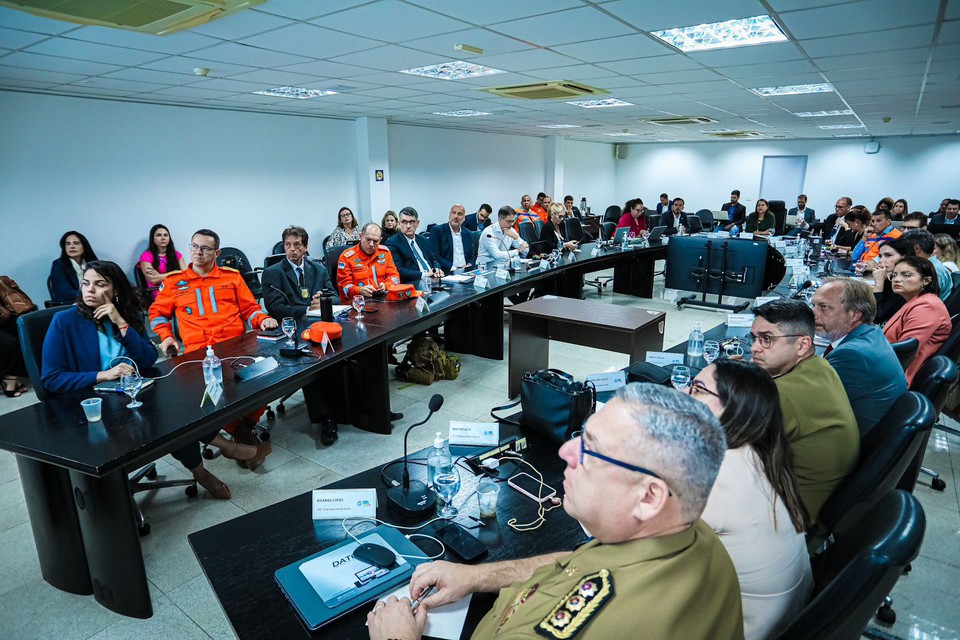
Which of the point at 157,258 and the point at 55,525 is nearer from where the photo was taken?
the point at 55,525

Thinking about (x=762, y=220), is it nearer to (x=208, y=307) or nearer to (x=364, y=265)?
(x=364, y=265)

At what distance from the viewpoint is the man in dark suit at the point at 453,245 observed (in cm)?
580

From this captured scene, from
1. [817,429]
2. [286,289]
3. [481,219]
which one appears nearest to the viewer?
[817,429]

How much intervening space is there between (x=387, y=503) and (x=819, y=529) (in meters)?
1.40

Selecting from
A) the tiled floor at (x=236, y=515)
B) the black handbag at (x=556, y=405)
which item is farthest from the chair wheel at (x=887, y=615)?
the black handbag at (x=556, y=405)

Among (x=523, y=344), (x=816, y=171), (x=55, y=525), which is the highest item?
(x=816, y=171)

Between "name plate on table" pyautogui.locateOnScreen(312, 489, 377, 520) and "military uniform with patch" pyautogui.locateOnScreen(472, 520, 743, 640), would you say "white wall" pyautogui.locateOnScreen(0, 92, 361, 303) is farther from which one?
"military uniform with patch" pyautogui.locateOnScreen(472, 520, 743, 640)

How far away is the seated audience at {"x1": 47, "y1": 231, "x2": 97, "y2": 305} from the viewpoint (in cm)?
517

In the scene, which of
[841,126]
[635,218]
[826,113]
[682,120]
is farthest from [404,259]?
[841,126]

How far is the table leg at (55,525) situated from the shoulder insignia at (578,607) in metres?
2.02

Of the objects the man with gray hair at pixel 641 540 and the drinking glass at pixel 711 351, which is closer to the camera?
the man with gray hair at pixel 641 540

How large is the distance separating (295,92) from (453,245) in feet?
7.89

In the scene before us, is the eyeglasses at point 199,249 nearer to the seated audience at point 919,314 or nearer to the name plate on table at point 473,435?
the name plate on table at point 473,435

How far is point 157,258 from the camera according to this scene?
5930mm
